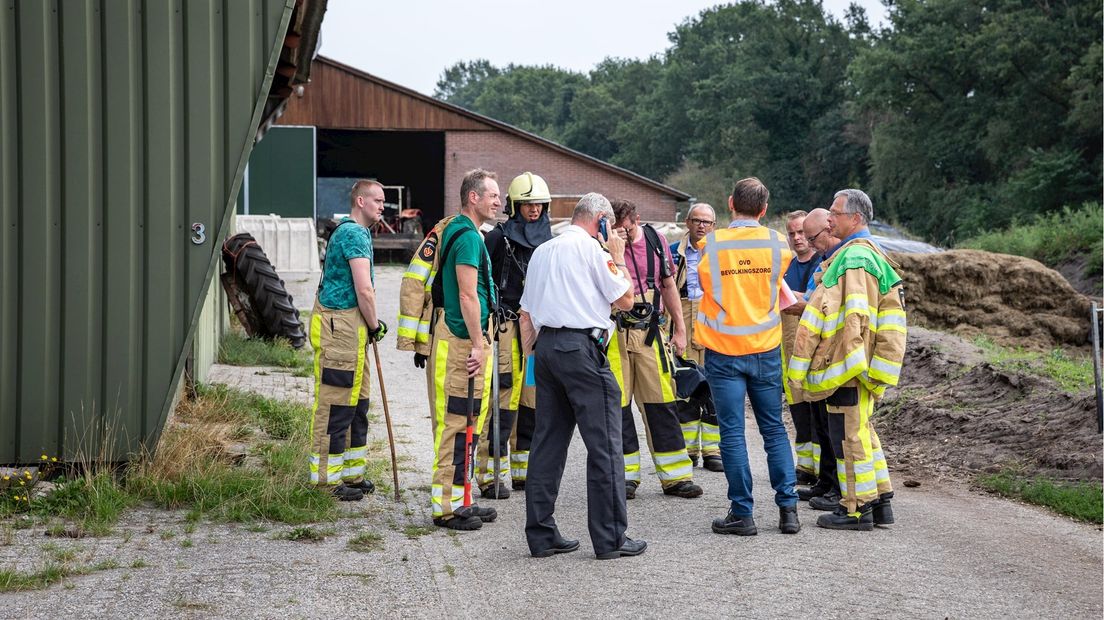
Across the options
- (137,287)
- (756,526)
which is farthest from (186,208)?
(756,526)

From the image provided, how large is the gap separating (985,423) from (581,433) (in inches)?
189

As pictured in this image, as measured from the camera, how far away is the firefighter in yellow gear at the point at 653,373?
7.68 metres

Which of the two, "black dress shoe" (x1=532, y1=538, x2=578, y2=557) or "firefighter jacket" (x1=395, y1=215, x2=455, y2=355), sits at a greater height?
"firefighter jacket" (x1=395, y1=215, x2=455, y2=355)

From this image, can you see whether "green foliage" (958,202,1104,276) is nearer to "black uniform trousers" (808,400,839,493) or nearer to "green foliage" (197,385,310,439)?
"black uniform trousers" (808,400,839,493)

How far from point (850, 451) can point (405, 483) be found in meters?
3.07

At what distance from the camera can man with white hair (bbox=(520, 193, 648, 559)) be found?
6.09m

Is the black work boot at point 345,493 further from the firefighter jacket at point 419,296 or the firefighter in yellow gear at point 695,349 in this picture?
the firefighter in yellow gear at point 695,349

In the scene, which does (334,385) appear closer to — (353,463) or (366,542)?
(353,463)

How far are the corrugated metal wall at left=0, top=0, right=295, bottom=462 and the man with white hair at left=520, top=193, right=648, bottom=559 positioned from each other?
227 cm

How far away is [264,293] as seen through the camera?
45.7 ft

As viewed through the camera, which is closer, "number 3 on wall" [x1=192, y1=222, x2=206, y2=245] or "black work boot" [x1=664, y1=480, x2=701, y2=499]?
"number 3 on wall" [x1=192, y1=222, x2=206, y2=245]

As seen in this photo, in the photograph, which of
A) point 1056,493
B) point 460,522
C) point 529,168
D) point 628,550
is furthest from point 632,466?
point 529,168

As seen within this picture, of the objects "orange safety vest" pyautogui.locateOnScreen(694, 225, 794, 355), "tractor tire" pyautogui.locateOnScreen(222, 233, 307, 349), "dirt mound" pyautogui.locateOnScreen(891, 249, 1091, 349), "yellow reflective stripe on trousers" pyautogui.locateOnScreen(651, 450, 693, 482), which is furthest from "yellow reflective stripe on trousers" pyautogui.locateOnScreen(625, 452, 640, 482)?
"dirt mound" pyautogui.locateOnScreen(891, 249, 1091, 349)

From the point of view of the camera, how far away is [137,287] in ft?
22.9
